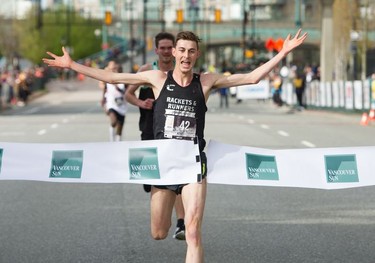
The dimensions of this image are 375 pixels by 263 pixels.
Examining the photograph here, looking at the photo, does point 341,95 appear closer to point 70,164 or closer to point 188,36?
point 70,164

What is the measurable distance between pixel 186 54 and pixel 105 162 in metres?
1.16

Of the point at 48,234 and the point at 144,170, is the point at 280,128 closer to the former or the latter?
the point at 48,234

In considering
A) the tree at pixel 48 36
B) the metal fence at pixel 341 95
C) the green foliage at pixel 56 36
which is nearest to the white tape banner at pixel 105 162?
the metal fence at pixel 341 95

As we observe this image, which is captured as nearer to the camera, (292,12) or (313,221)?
(313,221)

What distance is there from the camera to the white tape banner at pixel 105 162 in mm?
8641

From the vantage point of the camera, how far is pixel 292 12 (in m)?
164

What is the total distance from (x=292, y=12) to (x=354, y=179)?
513 feet

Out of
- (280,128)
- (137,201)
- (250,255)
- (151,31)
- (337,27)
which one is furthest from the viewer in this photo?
(151,31)

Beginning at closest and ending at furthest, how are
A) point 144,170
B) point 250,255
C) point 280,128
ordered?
point 144,170
point 250,255
point 280,128

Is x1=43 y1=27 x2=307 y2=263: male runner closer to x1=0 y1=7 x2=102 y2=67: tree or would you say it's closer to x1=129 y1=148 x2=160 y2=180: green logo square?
x1=129 y1=148 x2=160 y2=180: green logo square

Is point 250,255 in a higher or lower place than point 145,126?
lower

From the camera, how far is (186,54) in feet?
27.9

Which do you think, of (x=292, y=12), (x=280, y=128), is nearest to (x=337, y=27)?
(x=280, y=128)

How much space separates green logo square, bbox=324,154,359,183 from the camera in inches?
370
